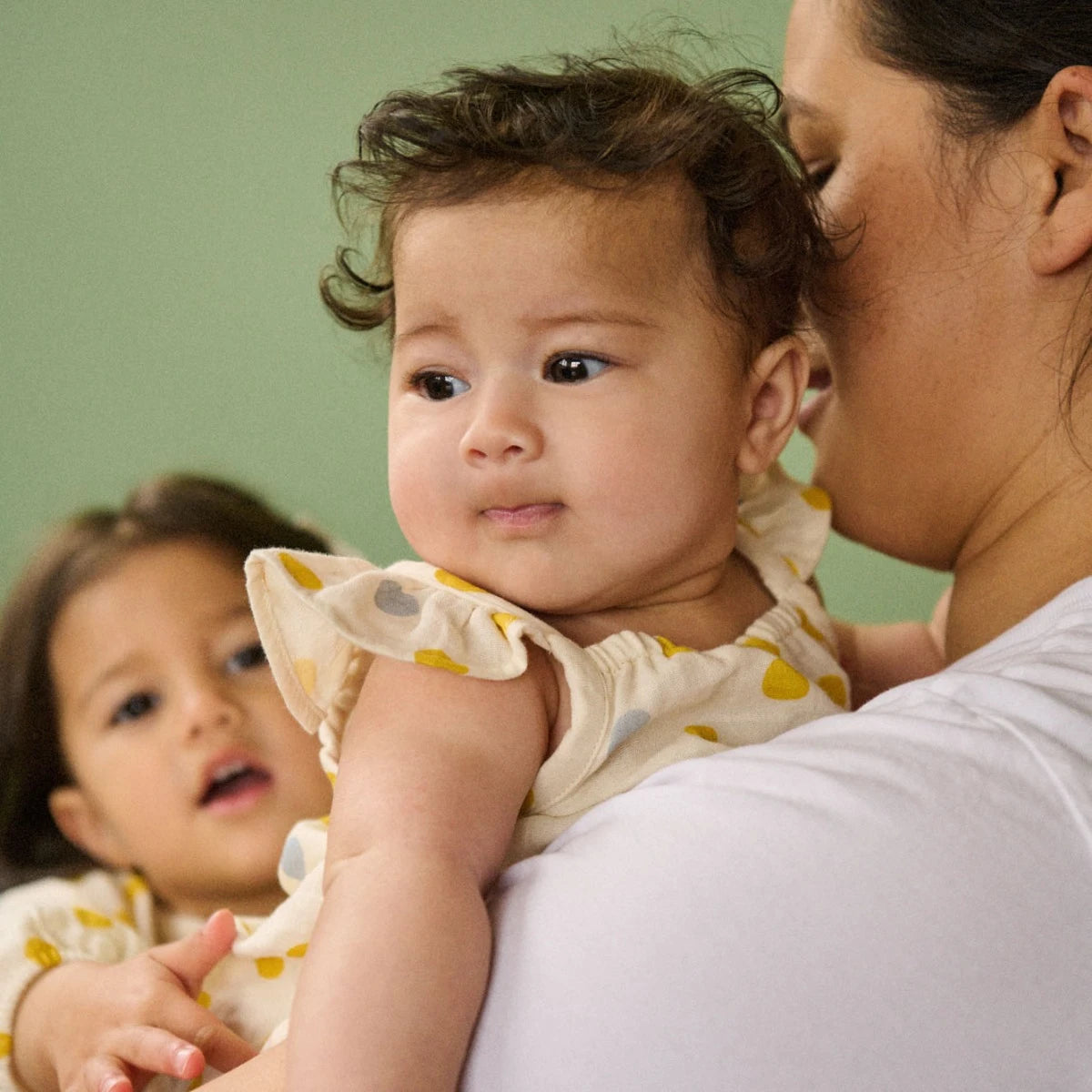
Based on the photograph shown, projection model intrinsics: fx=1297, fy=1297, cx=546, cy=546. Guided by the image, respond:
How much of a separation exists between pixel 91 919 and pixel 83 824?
9.3 inches

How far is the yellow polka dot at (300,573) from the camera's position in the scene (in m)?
0.81

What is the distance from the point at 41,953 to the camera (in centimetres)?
126

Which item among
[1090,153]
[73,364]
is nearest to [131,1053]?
[1090,153]

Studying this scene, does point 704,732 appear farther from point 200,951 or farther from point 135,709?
point 135,709

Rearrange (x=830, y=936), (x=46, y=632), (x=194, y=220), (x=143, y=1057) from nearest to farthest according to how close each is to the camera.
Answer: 1. (x=830, y=936)
2. (x=143, y=1057)
3. (x=46, y=632)
4. (x=194, y=220)

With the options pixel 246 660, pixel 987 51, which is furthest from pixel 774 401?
pixel 246 660

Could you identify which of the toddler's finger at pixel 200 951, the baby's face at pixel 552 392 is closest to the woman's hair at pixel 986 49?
the baby's face at pixel 552 392

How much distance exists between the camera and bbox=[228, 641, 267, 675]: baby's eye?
1.54 meters

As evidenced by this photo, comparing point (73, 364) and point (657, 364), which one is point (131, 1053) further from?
point (73, 364)

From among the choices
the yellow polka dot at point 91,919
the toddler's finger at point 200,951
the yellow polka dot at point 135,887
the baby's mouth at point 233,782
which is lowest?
the yellow polka dot at point 135,887

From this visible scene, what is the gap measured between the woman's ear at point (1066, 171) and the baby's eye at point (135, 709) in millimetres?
1081

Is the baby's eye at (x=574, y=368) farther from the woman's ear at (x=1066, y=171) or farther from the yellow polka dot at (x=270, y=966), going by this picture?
the yellow polka dot at (x=270, y=966)

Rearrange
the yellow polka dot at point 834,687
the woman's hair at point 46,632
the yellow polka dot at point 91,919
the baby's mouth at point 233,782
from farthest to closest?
the woman's hair at point 46,632, the baby's mouth at point 233,782, the yellow polka dot at point 91,919, the yellow polka dot at point 834,687

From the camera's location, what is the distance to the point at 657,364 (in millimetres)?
867
